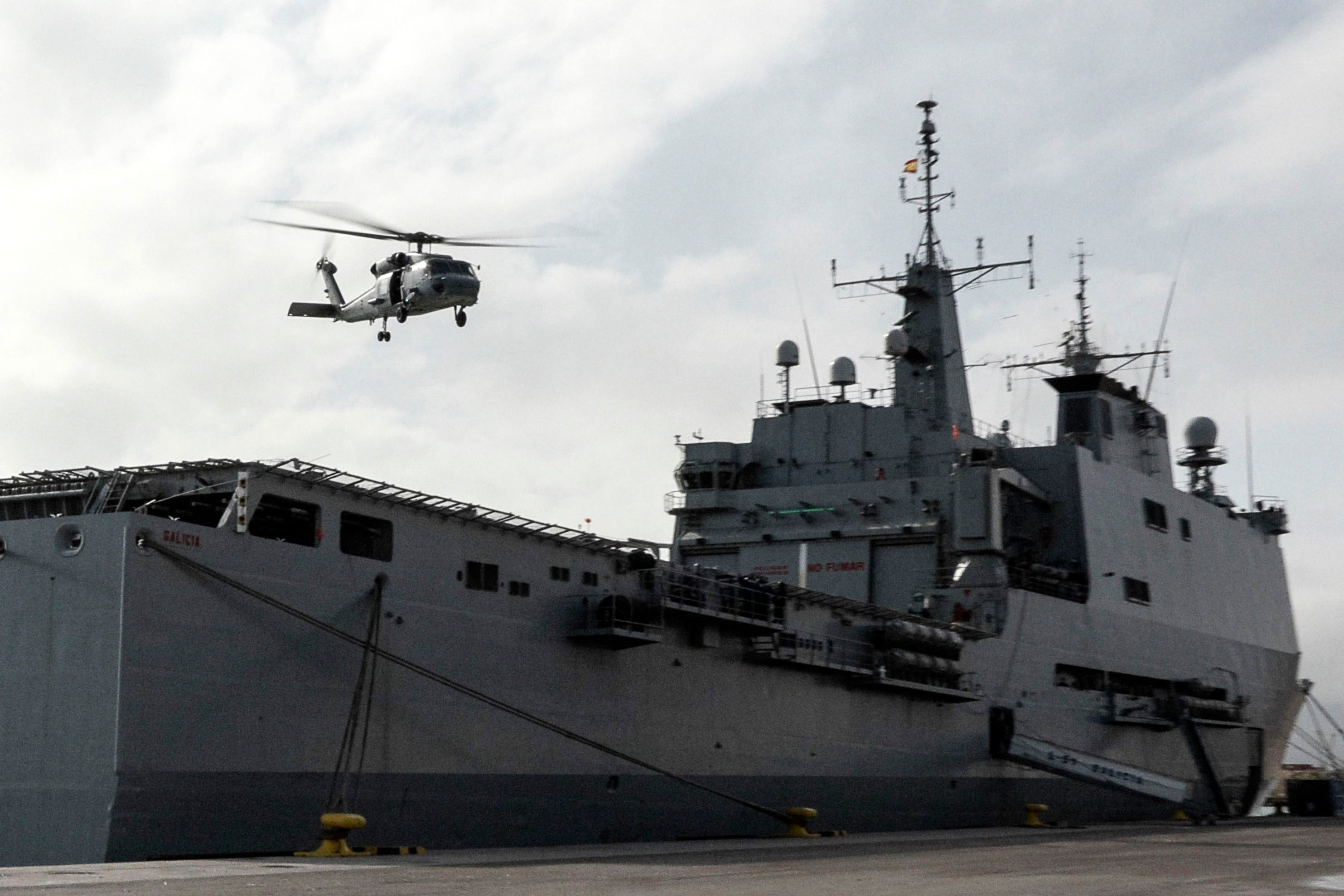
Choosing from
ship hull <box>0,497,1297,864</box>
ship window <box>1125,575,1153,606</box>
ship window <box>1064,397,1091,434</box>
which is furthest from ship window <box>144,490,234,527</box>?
ship window <box>1064,397,1091,434</box>

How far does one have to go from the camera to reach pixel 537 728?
69.9 feet

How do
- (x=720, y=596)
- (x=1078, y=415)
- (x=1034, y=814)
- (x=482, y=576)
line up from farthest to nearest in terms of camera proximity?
(x=1078, y=415)
(x=1034, y=814)
(x=720, y=596)
(x=482, y=576)

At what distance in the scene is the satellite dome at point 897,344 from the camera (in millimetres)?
35000

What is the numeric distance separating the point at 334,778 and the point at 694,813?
7624 millimetres

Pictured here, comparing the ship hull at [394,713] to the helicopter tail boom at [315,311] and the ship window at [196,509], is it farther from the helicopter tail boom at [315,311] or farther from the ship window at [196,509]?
the helicopter tail boom at [315,311]

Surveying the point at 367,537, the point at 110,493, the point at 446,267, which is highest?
the point at 446,267

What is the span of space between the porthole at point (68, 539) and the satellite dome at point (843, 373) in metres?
22.0

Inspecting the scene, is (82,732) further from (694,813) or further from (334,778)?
(694,813)

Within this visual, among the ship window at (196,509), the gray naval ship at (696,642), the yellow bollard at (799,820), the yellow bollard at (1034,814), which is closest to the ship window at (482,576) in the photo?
the gray naval ship at (696,642)

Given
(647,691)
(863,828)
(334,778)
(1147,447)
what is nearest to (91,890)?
(334,778)

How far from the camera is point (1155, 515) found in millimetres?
37500

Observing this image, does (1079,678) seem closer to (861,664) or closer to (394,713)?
(861,664)

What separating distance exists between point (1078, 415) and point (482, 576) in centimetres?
2186

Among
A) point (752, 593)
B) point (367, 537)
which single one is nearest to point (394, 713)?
point (367, 537)
